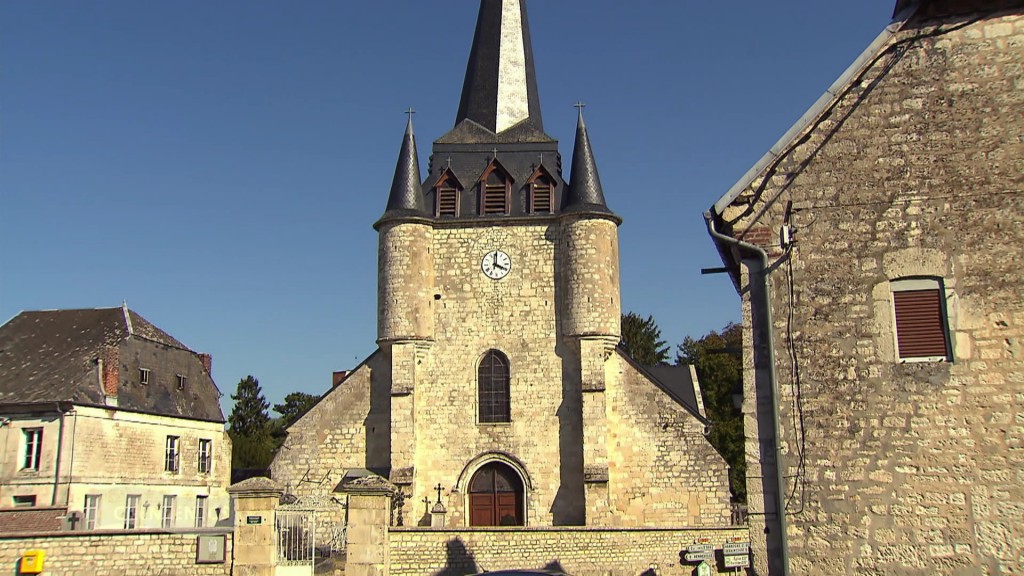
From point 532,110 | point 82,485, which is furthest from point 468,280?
point 82,485

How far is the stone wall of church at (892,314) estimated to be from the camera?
9195mm

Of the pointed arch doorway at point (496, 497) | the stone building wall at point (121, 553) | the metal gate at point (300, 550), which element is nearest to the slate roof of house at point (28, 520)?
the stone building wall at point (121, 553)

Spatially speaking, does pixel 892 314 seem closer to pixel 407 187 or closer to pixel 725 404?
pixel 407 187

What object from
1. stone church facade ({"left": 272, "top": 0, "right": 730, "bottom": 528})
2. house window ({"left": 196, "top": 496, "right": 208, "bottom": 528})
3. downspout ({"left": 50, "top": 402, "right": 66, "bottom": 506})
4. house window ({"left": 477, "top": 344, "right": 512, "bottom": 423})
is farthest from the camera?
house window ({"left": 196, "top": 496, "right": 208, "bottom": 528})

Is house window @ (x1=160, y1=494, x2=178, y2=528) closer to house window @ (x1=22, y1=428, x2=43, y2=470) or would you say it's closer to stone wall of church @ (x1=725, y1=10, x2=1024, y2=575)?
house window @ (x1=22, y1=428, x2=43, y2=470)

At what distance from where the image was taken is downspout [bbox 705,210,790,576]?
9430 millimetres

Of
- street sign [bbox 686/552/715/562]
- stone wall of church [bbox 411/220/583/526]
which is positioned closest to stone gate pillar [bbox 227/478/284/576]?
street sign [bbox 686/552/715/562]

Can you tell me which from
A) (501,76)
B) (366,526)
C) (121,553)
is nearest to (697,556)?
(366,526)

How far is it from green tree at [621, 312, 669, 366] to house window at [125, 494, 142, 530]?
3219 centimetres

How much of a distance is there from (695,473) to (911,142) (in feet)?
43.1

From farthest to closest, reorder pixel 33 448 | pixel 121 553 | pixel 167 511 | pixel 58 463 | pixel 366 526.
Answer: pixel 167 511 < pixel 33 448 < pixel 58 463 < pixel 366 526 < pixel 121 553

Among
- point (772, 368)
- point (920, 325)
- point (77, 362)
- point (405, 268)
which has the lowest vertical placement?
point (772, 368)

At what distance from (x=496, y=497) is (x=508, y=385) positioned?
278 cm

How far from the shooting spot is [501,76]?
2712cm
